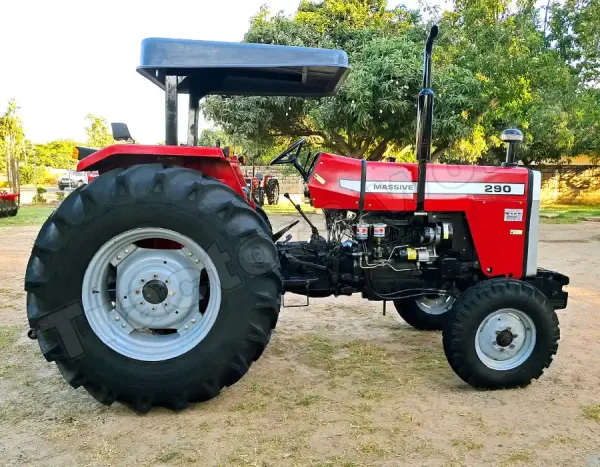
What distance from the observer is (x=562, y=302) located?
371 centimetres

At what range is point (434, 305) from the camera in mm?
4629

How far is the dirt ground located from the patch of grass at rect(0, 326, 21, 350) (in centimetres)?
2

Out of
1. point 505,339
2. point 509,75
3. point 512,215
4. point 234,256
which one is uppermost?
point 509,75

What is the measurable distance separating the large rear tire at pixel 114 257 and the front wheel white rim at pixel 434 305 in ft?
6.80

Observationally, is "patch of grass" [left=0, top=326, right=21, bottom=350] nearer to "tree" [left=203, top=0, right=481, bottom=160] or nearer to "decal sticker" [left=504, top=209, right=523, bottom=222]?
"decal sticker" [left=504, top=209, right=523, bottom=222]

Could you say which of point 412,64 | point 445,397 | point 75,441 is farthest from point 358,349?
point 412,64

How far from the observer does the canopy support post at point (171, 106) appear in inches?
124

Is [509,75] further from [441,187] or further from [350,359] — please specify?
[350,359]

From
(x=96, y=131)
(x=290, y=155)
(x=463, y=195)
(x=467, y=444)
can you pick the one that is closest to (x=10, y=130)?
(x=96, y=131)

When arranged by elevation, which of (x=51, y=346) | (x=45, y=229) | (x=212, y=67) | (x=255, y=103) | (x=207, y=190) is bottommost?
(x=51, y=346)

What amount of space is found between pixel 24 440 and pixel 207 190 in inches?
59.4

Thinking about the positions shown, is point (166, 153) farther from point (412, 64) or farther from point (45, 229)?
point (412, 64)

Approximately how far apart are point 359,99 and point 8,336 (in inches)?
373

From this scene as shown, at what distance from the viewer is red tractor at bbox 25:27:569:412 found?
2.79 m
